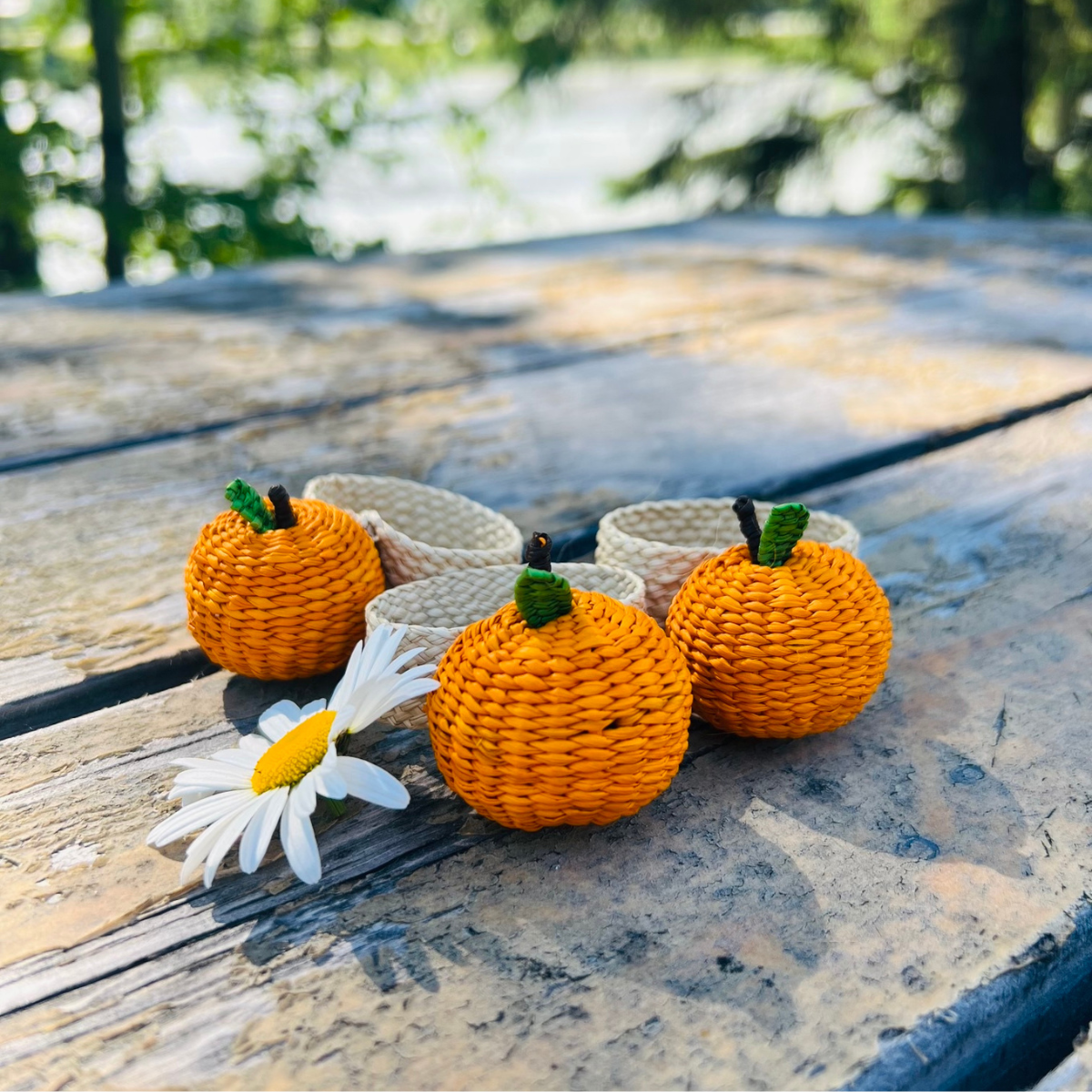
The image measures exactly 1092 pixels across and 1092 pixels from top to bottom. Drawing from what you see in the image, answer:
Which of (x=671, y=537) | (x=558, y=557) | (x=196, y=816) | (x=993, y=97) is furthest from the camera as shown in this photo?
(x=993, y=97)

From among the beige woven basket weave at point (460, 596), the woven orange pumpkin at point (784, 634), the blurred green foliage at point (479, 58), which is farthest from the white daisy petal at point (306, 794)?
the blurred green foliage at point (479, 58)

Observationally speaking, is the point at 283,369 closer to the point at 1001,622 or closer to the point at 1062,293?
the point at 1001,622

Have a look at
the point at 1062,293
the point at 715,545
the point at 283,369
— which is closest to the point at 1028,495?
the point at 715,545

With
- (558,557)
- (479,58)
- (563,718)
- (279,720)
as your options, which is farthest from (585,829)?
(479,58)

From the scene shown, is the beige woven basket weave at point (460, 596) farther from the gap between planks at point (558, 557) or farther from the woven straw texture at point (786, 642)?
the gap between planks at point (558, 557)

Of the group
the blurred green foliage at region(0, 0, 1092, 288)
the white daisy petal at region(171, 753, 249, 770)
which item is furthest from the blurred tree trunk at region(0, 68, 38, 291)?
the white daisy petal at region(171, 753, 249, 770)

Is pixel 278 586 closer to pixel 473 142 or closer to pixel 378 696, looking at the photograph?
pixel 378 696
